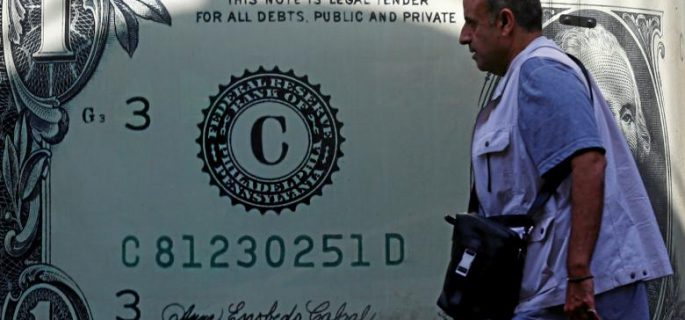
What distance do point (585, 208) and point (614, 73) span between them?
190cm

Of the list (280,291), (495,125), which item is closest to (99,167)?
(280,291)

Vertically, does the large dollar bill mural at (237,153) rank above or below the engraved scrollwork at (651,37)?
below

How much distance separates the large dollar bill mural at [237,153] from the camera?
183 inches

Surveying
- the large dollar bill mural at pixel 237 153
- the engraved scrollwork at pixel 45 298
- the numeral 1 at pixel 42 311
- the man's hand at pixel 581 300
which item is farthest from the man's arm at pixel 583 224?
the numeral 1 at pixel 42 311

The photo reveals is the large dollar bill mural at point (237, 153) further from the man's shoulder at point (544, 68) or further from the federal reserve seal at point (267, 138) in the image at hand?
the man's shoulder at point (544, 68)

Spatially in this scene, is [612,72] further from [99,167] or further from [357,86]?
[99,167]

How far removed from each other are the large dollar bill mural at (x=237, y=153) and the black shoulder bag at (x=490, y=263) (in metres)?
1.25

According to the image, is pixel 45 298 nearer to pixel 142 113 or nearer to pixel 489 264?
pixel 142 113

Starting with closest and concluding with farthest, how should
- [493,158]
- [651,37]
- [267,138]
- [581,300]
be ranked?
[581,300] < [493,158] < [267,138] < [651,37]

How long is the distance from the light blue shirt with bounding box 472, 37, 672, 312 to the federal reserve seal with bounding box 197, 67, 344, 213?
4.13 feet

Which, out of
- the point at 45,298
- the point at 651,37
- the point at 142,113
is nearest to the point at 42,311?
the point at 45,298

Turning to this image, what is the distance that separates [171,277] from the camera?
4676 mm

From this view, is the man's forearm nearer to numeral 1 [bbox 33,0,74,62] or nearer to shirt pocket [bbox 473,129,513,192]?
shirt pocket [bbox 473,129,513,192]

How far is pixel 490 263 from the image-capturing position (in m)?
3.38
